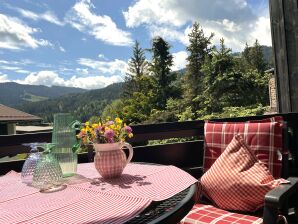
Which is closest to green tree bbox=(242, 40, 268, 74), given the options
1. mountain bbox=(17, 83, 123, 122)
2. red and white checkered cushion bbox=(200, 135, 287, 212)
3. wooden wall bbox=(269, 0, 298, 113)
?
wooden wall bbox=(269, 0, 298, 113)

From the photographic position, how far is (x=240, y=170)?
5.82ft

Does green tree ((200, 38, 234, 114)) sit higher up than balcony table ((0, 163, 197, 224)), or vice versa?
green tree ((200, 38, 234, 114))

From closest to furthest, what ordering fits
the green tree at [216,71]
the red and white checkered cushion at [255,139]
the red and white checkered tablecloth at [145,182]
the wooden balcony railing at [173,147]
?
the red and white checkered tablecloth at [145,182] < the red and white checkered cushion at [255,139] < the wooden balcony railing at [173,147] < the green tree at [216,71]

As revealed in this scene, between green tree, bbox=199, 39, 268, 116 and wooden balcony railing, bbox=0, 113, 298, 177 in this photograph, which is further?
green tree, bbox=199, 39, 268, 116

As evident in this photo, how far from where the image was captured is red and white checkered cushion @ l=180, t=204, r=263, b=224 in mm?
1500

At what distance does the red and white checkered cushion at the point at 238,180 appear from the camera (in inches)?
66.4

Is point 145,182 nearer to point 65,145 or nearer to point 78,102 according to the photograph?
point 65,145

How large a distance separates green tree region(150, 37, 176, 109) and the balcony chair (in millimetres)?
21371

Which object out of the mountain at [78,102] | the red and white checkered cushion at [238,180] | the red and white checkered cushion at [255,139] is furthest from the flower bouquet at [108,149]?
the mountain at [78,102]

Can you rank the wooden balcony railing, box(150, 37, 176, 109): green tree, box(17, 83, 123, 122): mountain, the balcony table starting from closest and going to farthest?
the balcony table, the wooden balcony railing, box(150, 37, 176, 109): green tree, box(17, 83, 123, 122): mountain

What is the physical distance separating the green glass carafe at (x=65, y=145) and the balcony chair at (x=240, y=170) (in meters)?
0.62

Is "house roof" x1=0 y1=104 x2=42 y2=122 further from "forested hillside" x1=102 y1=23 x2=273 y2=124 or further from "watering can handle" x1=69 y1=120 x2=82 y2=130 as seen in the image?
"watering can handle" x1=69 y1=120 x2=82 y2=130

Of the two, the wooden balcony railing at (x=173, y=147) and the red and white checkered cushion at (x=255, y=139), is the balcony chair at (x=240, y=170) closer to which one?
the red and white checkered cushion at (x=255, y=139)

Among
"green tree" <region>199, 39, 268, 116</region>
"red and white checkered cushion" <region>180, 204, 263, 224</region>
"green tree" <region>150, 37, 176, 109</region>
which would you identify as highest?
"green tree" <region>150, 37, 176, 109</region>
